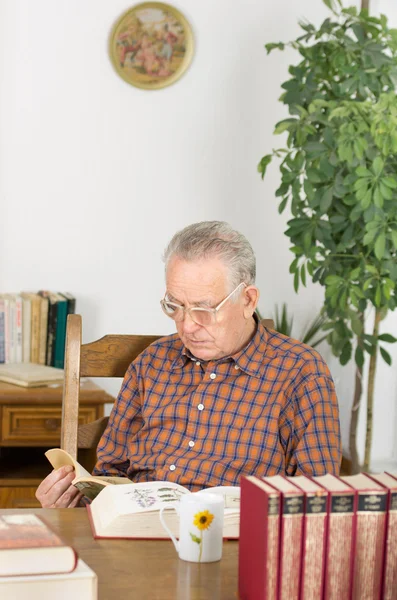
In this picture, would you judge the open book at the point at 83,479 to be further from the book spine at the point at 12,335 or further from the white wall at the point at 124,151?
the white wall at the point at 124,151

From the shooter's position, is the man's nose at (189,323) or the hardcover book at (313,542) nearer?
the hardcover book at (313,542)

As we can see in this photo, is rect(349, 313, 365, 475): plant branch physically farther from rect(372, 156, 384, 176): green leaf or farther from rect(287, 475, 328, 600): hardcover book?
rect(287, 475, 328, 600): hardcover book

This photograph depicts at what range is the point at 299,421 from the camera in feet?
5.86

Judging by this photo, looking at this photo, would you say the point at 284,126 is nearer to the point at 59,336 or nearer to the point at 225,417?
the point at 59,336

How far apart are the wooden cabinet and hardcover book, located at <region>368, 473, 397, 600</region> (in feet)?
Answer: 6.90

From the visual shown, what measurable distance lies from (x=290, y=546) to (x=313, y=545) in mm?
30

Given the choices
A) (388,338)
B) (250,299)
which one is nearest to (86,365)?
(250,299)

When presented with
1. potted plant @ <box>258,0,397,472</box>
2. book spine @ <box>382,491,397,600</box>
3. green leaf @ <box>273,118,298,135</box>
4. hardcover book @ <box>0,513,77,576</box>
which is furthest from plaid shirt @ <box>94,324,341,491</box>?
green leaf @ <box>273,118,298,135</box>

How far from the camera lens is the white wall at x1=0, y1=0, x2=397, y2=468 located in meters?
3.71

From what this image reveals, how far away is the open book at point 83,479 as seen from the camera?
162 centimetres

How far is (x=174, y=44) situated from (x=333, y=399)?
238cm

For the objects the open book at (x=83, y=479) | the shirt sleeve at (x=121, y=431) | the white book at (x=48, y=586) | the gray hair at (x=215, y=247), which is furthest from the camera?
the shirt sleeve at (x=121, y=431)

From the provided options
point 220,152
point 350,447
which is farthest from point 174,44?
point 350,447

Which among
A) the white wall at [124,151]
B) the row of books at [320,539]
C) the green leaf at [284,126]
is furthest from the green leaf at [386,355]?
the row of books at [320,539]
